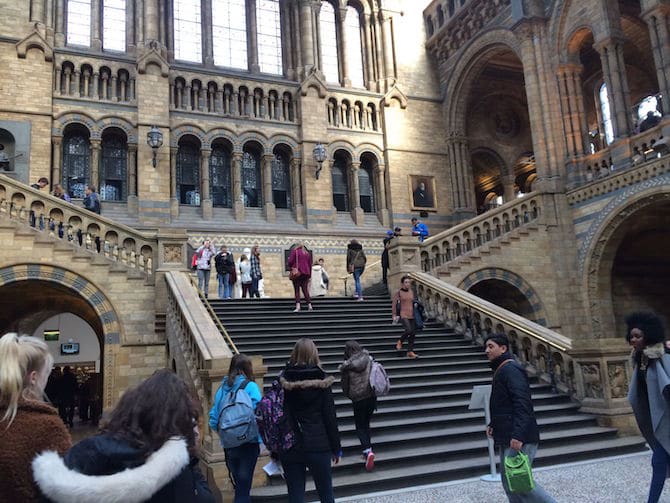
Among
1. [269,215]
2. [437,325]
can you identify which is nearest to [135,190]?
[269,215]

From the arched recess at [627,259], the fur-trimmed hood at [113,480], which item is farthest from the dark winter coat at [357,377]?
the arched recess at [627,259]

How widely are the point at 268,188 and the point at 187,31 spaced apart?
646cm

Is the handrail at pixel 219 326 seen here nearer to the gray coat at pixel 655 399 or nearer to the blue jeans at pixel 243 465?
the blue jeans at pixel 243 465

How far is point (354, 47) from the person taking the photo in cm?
2403

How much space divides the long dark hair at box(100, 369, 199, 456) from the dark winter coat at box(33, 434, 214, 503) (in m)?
0.04

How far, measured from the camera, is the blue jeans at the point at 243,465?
5.32m

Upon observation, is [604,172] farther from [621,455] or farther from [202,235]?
[202,235]

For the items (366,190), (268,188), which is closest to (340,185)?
(366,190)

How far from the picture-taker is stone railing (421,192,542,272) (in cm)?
1633

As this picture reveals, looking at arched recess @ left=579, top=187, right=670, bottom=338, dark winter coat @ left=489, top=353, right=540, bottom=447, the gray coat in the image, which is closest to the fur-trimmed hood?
dark winter coat @ left=489, top=353, right=540, bottom=447

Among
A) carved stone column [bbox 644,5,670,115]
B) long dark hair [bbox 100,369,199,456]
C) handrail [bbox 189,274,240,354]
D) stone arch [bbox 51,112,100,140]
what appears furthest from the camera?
stone arch [bbox 51,112,100,140]

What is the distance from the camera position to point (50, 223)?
41.1 feet

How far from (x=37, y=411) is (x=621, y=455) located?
25.5 ft

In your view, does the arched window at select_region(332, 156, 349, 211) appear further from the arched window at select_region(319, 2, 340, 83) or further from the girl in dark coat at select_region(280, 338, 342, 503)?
the girl in dark coat at select_region(280, 338, 342, 503)
